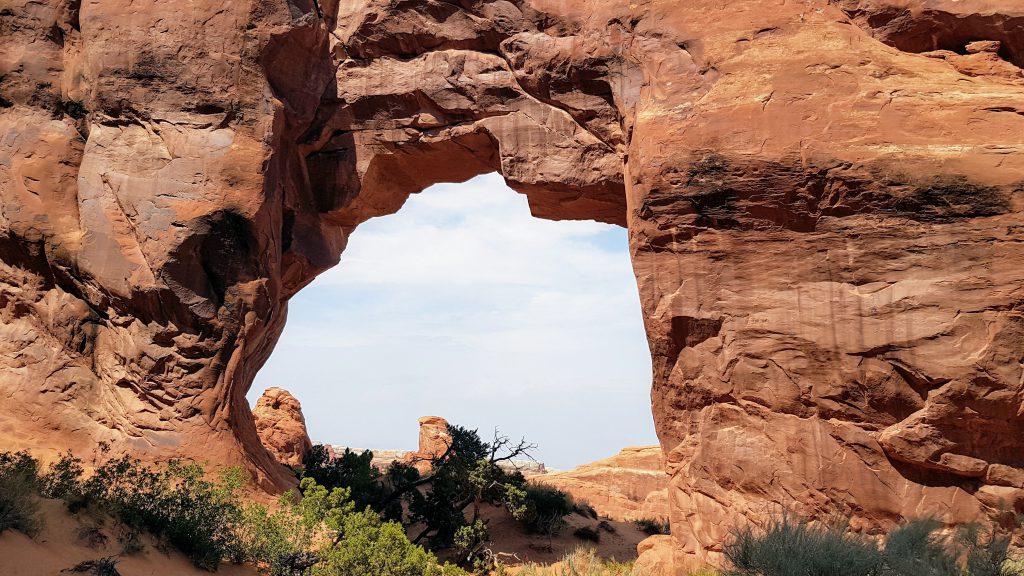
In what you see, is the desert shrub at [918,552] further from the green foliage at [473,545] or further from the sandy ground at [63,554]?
the sandy ground at [63,554]

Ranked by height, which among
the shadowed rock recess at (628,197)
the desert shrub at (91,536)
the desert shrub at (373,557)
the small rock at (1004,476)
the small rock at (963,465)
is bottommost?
the desert shrub at (373,557)

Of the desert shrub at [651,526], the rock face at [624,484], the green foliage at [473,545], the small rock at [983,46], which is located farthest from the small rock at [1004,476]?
the rock face at [624,484]

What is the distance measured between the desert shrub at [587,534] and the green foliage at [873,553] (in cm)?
793

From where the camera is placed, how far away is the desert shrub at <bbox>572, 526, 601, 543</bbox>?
Answer: 1684 centimetres

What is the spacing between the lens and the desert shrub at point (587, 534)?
16844 millimetres

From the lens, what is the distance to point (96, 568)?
27.1 feet

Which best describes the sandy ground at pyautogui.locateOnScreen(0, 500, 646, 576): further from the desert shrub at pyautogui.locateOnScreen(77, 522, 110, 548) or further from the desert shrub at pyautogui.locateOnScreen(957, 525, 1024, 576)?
the desert shrub at pyautogui.locateOnScreen(957, 525, 1024, 576)

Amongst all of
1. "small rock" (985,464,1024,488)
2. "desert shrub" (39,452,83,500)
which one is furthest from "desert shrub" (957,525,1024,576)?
"desert shrub" (39,452,83,500)

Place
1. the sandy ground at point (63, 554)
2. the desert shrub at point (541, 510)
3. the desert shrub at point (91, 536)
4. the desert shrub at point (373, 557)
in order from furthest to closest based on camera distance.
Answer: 1. the desert shrub at point (541, 510)
2. the desert shrub at point (373, 557)
3. the desert shrub at point (91, 536)
4. the sandy ground at point (63, 554)

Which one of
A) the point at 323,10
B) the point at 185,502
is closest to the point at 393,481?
the point at 185,502

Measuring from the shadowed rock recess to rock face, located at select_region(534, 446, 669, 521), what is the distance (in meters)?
10.8

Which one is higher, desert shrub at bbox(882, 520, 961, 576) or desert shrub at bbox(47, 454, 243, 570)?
desert shrub at bbox(47, 454, 243, 570)

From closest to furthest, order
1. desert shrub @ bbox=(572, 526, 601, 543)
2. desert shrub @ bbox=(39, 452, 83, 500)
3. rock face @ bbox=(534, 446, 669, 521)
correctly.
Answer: desert shrub @ bbox=(39, 452, 83, 500), desert shrub @ bbox=(572, 526, 601, 543), rock face @ bbox=(534, 446, 669, 521)

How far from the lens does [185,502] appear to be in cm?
1043
